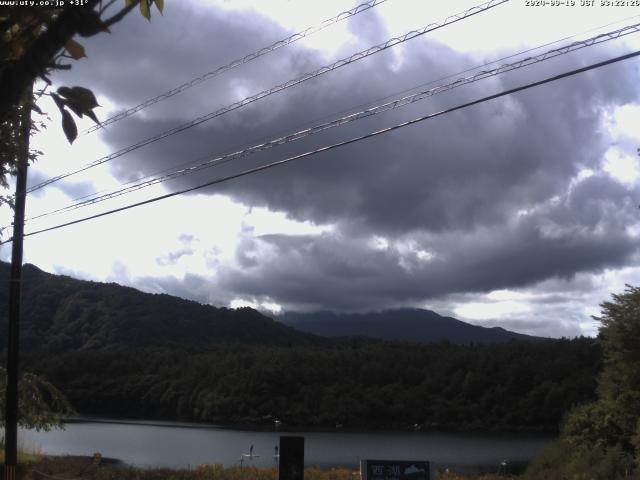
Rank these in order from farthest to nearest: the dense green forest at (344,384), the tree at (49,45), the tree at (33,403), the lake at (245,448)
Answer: the dense green forest at (344,384) < the lake at (245,448) < the tree at (33,403) < the tree at (49,45)

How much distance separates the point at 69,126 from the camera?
3609 millimetres

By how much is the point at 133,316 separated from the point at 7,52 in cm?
11938

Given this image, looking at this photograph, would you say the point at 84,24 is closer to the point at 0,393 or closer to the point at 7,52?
the point at 7,52

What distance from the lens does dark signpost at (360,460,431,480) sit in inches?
474

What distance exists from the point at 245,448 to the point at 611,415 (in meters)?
32.2

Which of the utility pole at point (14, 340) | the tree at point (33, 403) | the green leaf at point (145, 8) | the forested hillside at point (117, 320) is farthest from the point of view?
the forested hillside at point (117, 320)

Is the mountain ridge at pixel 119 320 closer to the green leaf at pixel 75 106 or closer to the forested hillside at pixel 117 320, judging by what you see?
the forested hillside at pixel 117 320

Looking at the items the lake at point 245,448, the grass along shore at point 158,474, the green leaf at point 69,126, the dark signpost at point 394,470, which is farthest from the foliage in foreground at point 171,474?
the green leaf at point 69,126

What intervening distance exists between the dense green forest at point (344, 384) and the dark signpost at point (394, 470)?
6027 centimetres

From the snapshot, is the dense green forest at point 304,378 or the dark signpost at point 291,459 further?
the dense green forest at point 304,378

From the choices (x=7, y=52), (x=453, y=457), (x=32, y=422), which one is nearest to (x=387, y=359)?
(x=453, y=457)

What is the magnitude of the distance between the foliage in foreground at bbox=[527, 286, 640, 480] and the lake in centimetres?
1411

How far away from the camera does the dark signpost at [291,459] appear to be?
1257 centimetres

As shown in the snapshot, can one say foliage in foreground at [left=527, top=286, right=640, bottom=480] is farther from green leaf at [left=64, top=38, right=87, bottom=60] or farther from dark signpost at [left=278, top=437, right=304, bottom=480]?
green leaf at [left=64, top=38, right=87, bottom=60]
